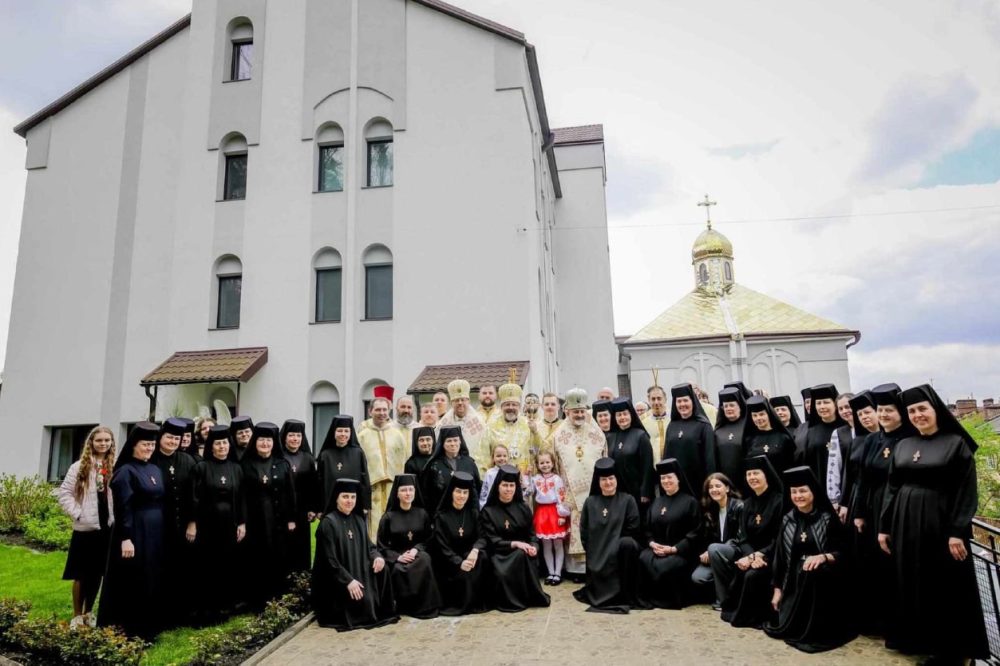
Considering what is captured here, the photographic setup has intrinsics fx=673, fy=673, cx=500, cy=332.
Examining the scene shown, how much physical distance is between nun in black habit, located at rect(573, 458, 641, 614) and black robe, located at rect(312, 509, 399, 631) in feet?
6.82

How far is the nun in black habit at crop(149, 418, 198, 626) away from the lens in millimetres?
6520

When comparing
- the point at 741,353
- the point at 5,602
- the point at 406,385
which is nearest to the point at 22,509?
the point at 5,602

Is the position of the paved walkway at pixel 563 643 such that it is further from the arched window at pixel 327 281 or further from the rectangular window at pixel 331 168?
the rectangular window at pixel 331 168

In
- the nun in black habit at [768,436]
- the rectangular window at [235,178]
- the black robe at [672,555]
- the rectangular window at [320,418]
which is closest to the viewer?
the black robe at [672,555]

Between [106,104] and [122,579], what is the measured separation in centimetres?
1534

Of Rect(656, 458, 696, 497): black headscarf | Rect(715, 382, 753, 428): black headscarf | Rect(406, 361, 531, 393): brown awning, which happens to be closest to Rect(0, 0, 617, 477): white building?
Rect(406, 361, 531, 393): brown awning

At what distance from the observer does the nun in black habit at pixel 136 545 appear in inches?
237

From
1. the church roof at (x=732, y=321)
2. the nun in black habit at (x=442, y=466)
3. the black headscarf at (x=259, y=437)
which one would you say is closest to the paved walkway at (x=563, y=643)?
the nun in black habit at (x=442, y=466)

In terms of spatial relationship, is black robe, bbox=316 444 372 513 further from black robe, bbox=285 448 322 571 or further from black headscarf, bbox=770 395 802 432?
black headscarf, bbox=770 395 802 432

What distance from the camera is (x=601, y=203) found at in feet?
76.8

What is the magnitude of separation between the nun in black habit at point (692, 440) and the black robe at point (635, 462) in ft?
1.18

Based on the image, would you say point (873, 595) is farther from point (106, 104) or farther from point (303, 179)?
point (106, 104)

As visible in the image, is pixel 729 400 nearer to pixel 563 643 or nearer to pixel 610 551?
pixel 610 551

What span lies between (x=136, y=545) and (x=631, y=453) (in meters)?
5.31
